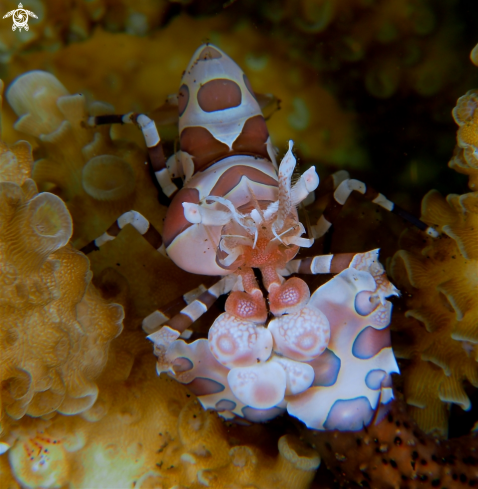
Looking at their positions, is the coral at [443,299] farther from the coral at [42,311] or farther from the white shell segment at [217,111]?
the coral at [42,311]

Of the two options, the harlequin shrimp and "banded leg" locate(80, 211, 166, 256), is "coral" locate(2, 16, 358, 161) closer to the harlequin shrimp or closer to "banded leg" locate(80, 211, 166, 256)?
the harlequin shrimp

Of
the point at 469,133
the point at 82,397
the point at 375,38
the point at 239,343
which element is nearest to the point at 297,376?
the point at 239,343

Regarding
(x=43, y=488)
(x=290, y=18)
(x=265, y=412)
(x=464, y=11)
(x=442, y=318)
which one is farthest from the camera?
(x=290, y=18)

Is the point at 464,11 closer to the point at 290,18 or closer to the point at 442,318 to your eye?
the point at 290,18

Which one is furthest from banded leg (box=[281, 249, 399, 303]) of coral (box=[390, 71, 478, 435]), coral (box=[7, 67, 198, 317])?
coral (box=[7, 67, 198, 317])

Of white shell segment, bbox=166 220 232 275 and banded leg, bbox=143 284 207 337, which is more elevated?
white shell segment, bbox=166 220 232 275

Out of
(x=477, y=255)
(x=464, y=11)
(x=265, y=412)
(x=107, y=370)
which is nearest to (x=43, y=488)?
(x=107, y=370)
